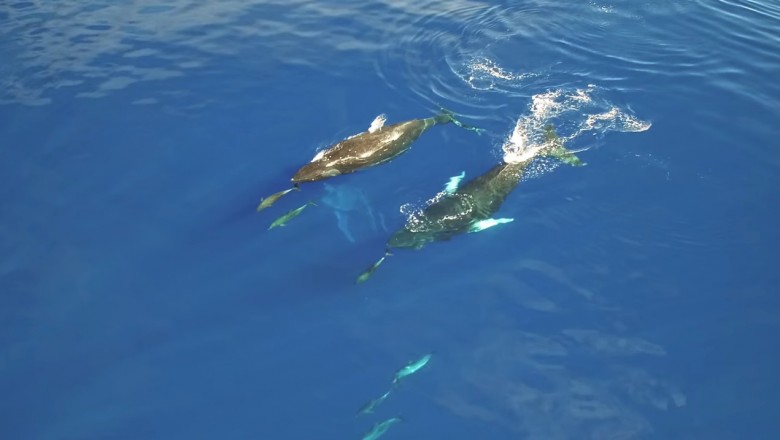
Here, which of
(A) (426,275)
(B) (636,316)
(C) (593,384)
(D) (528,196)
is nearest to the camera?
(C) (593,384)

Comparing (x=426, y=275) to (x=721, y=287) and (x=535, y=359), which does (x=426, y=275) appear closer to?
(x=535, y=359)

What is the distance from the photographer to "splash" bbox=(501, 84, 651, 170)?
8.34m

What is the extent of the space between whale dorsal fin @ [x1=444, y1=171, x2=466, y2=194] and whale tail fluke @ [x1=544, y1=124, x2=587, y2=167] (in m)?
1.24

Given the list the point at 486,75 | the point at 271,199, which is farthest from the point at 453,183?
the point at 486,75

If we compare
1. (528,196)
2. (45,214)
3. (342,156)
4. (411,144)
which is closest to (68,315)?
(45,214)

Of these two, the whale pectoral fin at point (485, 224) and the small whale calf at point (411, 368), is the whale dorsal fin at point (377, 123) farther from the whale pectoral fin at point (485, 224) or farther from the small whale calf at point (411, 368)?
the small whale calf at point (411, 368)

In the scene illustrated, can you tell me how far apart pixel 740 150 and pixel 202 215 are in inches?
287

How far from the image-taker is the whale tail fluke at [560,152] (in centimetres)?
827

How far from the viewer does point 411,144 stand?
862 cm

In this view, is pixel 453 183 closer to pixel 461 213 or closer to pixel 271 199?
pixel 461 213

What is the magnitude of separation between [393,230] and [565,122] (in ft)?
10.1

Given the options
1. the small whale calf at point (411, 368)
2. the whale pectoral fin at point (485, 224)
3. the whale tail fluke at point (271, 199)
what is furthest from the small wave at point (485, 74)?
the small whale calf at point (411, 368)

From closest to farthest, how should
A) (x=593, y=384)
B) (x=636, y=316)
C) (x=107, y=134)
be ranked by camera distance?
(x=593, y=384), (x=636, y=316), (x=107, y=134)

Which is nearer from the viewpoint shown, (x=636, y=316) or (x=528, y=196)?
(x=636, y=316)
